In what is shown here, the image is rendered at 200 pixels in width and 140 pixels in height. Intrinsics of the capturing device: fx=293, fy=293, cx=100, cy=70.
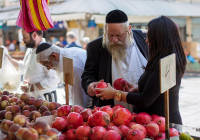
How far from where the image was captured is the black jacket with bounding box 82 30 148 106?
8.60 feet

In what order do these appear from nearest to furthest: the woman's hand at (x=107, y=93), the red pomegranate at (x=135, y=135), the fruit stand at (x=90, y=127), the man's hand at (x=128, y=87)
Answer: the fruit stand at (x=90, y=127)
the red pomegranate at (x=135, y=135)
the woman's hand at (x=107, y=93)
the man's hand at (x=128, y=87)

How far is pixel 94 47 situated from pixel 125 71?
0.39m

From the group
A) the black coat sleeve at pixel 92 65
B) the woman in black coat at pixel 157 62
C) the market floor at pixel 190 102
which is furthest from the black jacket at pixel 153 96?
the market floor at pixel 190 102

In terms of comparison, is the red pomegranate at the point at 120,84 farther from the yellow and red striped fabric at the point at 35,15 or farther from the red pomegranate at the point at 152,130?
the yellow and red striped fabric at the point at 35,15

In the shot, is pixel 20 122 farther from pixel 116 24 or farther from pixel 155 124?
pixel 116 24

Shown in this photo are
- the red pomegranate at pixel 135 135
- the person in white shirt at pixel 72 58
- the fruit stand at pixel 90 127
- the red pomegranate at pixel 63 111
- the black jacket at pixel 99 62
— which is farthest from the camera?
the person in white shirt at pixel 72 58

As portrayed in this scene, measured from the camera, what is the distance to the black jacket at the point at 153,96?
1891 mm

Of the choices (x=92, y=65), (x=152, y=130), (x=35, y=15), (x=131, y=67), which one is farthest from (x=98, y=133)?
(x=35, y=15)

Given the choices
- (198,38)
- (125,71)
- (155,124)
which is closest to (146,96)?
(155,124)

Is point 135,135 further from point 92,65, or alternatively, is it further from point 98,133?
point 92,65

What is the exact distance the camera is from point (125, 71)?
2562mm

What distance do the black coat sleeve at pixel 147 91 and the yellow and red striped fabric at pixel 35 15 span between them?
1679mm

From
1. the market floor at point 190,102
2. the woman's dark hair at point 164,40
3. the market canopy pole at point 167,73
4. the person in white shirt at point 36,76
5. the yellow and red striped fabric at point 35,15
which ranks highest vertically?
the yellow and red striped fabric at point 35,15

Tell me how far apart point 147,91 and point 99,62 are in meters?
0.87
